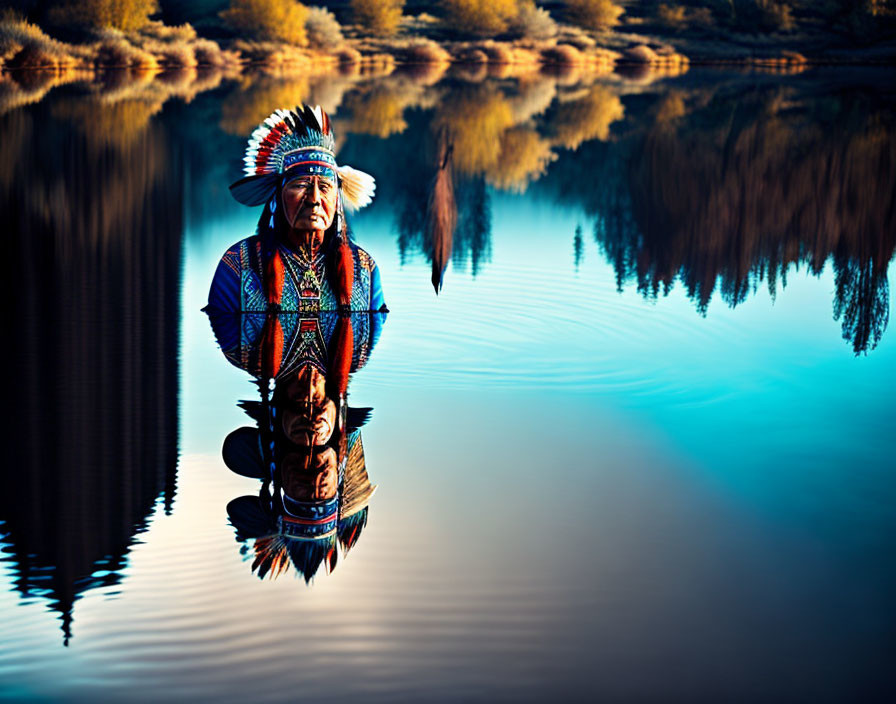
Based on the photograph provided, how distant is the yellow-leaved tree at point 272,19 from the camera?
132 feet

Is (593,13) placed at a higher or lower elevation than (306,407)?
higher

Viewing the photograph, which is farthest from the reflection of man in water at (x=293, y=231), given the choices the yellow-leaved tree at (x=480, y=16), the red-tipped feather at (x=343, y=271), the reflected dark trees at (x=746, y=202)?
the yellow-leaved tree at (x=480, y=16)

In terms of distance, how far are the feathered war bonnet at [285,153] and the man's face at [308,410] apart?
135 centimetres

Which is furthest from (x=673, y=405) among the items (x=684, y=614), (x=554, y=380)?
(x=684, y=614)

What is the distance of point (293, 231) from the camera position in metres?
7.54

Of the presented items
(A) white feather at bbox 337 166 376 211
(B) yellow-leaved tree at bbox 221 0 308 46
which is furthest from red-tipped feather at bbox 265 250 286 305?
(B) yellow-leaved tree at bbox 221 0 308 46

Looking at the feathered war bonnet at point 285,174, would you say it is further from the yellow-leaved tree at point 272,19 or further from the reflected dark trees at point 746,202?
the yellow-leaved tree at point 272,19

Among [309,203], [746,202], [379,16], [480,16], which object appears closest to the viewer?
[309,203]

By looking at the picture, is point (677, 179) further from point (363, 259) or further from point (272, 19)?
point (272, 19)

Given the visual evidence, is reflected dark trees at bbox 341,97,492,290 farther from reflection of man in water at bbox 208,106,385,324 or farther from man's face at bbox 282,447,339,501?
man's face at bbox 282,447,339,501

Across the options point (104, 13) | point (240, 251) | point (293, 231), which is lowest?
point (240, 251)

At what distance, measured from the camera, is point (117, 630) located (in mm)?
3906

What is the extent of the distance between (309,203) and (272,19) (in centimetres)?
3488

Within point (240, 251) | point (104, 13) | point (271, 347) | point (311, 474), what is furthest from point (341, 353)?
point (104, 13)
